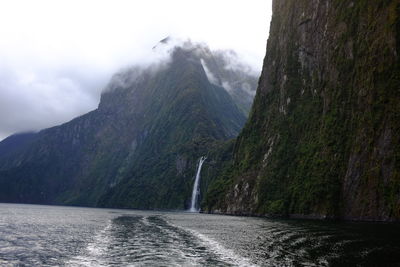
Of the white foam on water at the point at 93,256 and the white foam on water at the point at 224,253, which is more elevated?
the white foam on water at the point at 224,253

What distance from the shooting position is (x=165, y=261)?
3797 centimetres

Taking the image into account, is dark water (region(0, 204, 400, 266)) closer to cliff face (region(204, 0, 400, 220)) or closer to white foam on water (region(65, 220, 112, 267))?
white foam on water (region(65, 220, 112, 267))

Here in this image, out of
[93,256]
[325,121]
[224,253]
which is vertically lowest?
[93,256]

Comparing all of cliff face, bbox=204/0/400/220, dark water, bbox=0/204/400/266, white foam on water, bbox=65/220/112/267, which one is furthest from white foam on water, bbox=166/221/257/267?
cliff face, bbox=204/0/400/220

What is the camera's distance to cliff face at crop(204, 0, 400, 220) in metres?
102

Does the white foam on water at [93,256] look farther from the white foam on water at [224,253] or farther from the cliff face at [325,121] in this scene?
the cliff face at [325,121]

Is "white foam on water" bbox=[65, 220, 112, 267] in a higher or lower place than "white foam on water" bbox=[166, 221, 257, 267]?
lower

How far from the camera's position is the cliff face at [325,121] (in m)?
102

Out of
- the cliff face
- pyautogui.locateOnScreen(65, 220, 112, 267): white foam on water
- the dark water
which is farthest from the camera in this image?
the cliff face

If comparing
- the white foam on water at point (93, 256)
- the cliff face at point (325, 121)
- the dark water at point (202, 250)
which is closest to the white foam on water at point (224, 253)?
the dark water at point (202, 250)

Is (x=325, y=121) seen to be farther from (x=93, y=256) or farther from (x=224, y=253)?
(x=93, y=256)

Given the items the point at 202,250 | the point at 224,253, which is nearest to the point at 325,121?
the point at 202,250

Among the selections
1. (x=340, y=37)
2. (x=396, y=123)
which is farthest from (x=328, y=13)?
(x=396, y=123)

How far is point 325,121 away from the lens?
436 feet
